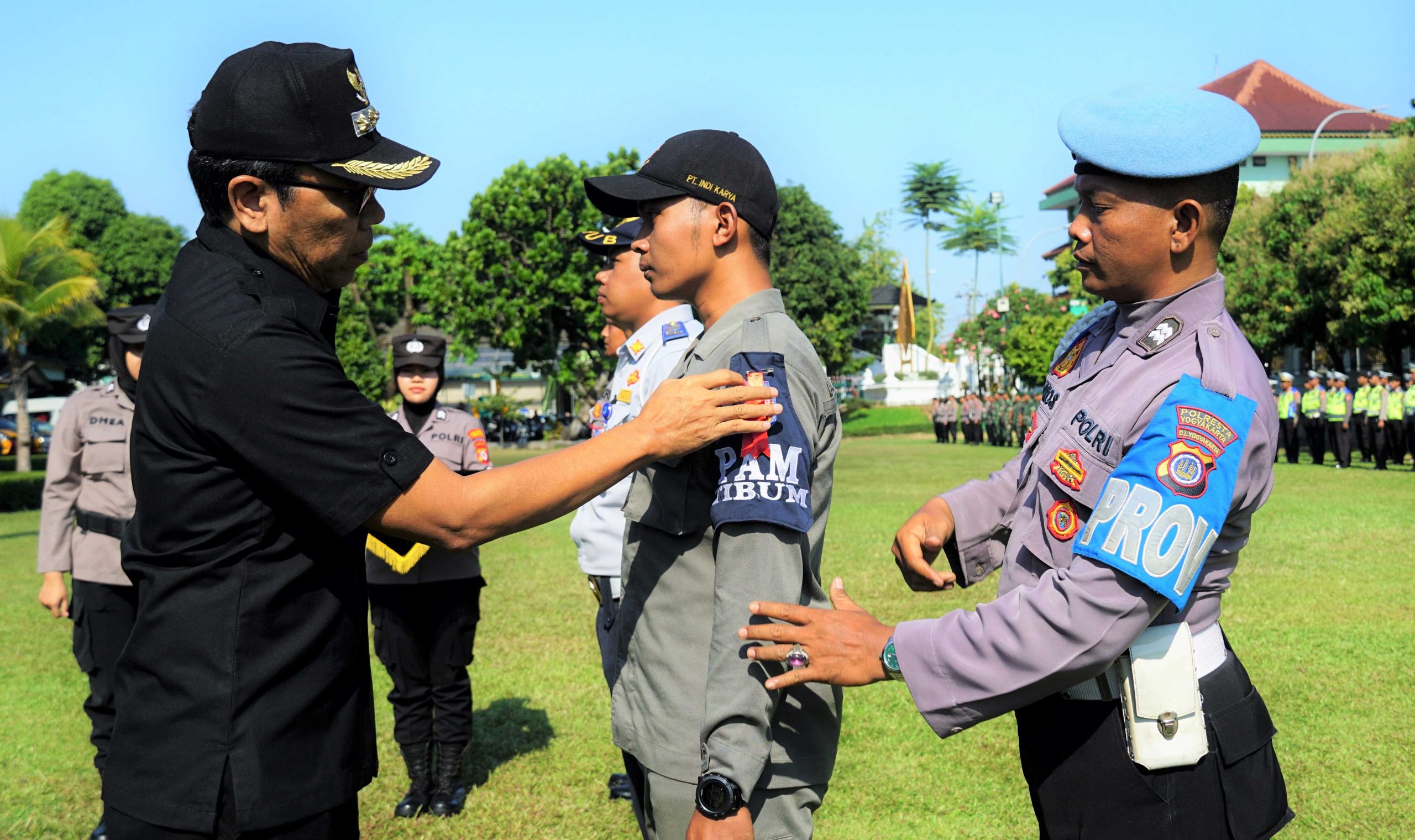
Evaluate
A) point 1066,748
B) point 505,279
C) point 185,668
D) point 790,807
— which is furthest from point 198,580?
point 505,279

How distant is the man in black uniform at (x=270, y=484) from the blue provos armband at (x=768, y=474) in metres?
0.06

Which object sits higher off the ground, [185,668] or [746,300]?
[746,300]

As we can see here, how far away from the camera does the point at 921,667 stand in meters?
2.10

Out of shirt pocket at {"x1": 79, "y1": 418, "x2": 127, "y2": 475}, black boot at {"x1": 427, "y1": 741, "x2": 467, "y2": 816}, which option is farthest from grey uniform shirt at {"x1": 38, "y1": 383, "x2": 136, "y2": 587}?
black boot at {"x1": 427, "y1": 741, "x2": 467, "y2": 816}

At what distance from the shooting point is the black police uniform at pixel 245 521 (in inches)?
82.7

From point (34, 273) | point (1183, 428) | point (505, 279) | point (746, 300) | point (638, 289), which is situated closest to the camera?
point (1183, 428)

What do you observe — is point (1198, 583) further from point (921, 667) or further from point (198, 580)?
point (198, 580)

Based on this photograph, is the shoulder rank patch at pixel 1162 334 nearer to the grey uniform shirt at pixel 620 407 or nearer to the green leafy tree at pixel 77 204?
the grey uniform shirt at pixel 620 407

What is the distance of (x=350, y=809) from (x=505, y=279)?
130 ft

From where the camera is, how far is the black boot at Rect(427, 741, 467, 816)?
211 inches

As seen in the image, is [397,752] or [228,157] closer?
[228,157]

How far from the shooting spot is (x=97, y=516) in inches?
212

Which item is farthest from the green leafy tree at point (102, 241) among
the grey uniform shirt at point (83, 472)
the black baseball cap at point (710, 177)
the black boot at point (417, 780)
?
the black baseball cap at point (710, 177)

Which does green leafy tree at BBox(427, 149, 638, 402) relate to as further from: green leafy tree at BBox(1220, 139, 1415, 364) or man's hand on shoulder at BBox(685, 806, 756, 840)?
man's hand on shoulder at BBox(685, 806, 756, 840)
